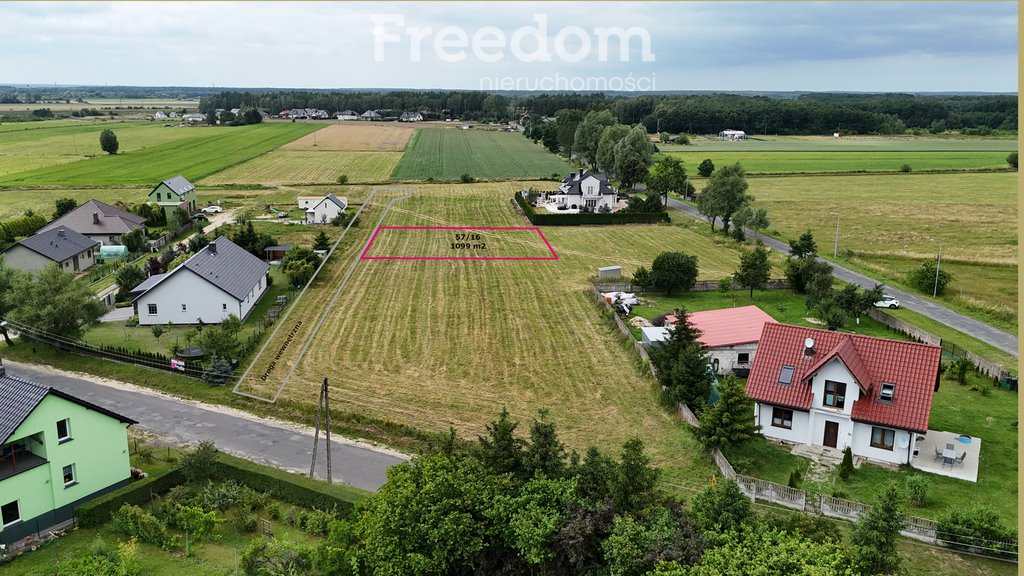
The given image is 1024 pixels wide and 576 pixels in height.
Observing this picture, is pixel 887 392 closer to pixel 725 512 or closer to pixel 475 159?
pixel 725 512

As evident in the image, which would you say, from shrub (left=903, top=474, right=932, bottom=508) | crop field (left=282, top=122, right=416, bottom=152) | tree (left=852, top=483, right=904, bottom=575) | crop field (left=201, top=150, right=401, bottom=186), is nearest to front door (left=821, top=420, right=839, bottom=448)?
shrub (left=903, top=474, right=932, bottom=508)

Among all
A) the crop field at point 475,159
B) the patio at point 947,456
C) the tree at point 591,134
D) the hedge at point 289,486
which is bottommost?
the hedge at point 289,486

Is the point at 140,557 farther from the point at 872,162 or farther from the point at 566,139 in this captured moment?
the point at 872,162

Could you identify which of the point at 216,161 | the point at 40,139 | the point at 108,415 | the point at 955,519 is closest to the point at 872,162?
the point at 216,161

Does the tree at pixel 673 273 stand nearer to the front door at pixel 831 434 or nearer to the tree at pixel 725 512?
the front door at pixel 831 434

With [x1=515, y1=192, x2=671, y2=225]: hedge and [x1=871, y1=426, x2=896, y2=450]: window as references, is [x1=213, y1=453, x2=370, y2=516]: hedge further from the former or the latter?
[x1=515, y1=192, x2=671, y2=225]: hedge

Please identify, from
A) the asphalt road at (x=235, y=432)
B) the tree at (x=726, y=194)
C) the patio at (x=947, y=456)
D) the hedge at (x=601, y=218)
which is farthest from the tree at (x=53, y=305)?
the tree at (x=726, y=194)

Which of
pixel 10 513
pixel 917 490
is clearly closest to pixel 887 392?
pixel 917 490
